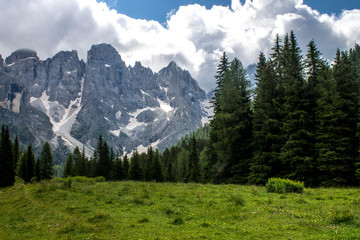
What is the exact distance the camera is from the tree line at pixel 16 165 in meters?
56.0

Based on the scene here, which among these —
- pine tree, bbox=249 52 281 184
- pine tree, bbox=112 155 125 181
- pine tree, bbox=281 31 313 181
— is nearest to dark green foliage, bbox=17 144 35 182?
pine tree, bbox=112 155 125 181

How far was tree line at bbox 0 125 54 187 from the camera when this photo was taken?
55991 mm

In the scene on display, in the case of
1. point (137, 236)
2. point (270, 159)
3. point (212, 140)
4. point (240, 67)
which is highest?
point (240, 67)

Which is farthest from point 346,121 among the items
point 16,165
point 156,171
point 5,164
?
point 16,165

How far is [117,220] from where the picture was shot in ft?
41.2

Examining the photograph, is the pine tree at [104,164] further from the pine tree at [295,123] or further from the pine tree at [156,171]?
the pine tree at [295,123]

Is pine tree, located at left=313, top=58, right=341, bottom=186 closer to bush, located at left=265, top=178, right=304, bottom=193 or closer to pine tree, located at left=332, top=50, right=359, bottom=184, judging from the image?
pine tree, located at left=332, top=50, right=359, bottom=184

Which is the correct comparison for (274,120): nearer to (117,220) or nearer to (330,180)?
(330,180)

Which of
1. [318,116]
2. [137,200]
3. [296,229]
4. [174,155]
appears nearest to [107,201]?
[137,200]

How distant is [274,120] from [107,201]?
22.9 meters

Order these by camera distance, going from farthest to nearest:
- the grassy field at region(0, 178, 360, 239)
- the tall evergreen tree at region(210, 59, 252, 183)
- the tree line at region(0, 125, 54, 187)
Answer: the tree line at region(0, 125, 54, 187) < the tall evergreen tree at region(210, 59, 252, 183) < the grassy field at region(0, 178, 360, 239)

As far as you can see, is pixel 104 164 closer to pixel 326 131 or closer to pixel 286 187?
pixel 326 131

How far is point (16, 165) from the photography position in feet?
258

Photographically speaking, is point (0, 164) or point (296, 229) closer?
point (296, 229)
